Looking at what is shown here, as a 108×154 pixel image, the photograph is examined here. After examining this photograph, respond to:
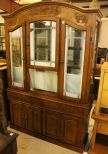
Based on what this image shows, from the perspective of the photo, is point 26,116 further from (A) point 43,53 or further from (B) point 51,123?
(A) point 43,53

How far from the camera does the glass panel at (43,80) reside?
221 centimetres

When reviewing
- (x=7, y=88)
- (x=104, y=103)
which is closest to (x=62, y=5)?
(x=104, y=103)

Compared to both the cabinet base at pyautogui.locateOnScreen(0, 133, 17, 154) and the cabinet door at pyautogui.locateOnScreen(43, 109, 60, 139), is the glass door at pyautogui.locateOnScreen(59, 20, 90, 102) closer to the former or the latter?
the cabinet door at pyautogui.locateOnScreen(43, 109, 60, 139)

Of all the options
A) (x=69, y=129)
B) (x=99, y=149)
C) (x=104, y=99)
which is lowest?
(x=99, y=149)

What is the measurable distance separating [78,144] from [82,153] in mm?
144

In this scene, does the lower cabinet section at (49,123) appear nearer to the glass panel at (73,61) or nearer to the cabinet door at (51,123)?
the cabinet door at (51,123)

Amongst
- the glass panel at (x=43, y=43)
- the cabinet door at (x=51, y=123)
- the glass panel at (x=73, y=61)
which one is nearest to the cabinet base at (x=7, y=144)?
the cabinet door at (x=51, y=123)

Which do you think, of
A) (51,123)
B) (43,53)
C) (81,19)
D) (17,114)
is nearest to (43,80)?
(43,53)

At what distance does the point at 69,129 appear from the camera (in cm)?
215

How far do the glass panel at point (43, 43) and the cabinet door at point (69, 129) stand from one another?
81cm

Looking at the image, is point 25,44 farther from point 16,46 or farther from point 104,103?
point 104,103

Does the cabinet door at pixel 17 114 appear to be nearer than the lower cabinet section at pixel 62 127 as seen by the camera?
No

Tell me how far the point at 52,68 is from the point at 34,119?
0.91m

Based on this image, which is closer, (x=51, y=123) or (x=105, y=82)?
(x=105, y=82)
